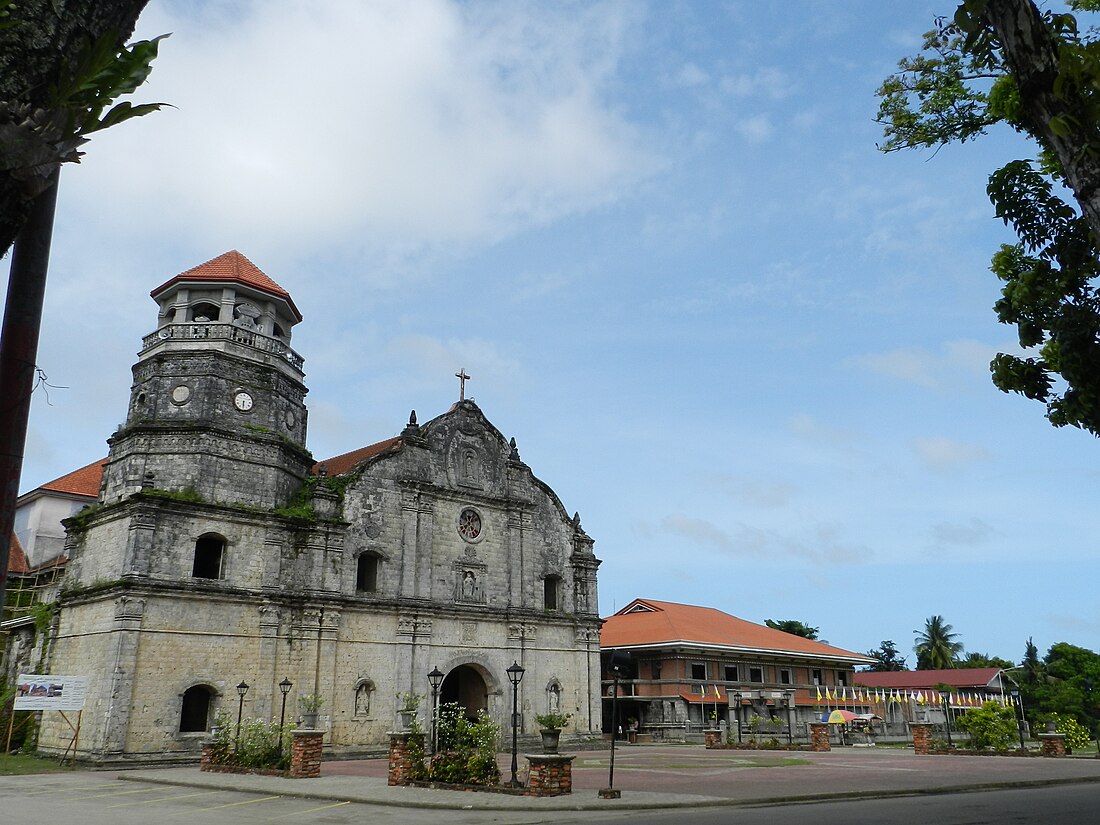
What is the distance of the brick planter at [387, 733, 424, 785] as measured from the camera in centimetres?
1745

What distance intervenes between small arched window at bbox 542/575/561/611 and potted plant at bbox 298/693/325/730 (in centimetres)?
1017

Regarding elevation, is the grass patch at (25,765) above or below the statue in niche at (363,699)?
below

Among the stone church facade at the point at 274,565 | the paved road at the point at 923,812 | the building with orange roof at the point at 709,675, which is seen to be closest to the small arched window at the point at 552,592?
the stone church facade at the point at 274,565

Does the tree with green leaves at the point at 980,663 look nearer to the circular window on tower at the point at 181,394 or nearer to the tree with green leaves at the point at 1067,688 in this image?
the tree with green leaves at the point at 1067,688

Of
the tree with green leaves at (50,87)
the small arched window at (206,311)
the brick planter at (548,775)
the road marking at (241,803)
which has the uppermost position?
the small arched window at (206,311)

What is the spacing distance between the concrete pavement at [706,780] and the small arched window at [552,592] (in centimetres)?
786

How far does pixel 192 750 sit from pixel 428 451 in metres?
12.2

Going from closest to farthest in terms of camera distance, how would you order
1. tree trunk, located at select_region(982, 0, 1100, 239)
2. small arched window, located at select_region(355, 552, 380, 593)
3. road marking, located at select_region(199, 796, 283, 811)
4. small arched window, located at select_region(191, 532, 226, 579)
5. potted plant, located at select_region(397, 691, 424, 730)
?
1. tree trunk, located at select_region(982, 0, 1100, 239)
2. road marking, located at select_region(199, 796, 283, 811)
3. small arched window, located at select_region(191, 532, 226, 579)
4. potted plant, located at select_region(397, 691, 424, 730)
5. small arched window, located at select_region(355, 552, 380, 593)

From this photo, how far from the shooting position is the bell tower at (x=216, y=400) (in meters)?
25.4

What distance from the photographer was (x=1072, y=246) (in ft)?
27.7

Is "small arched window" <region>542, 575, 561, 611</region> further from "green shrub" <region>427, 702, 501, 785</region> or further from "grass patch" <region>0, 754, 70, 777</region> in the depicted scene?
"grass patch" <region>0, 754, 70, 777</region>

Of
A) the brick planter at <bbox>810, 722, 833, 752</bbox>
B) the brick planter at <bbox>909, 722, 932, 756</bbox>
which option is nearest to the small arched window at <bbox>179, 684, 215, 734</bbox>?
the brick planter at <bbox>810, 722, 833, 752</bbox>

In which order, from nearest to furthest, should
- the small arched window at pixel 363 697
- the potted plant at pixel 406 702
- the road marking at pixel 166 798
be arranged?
the road marking at pixel 166 798, the potted plant at pixel 406 702, the small arched window at pixel 363 697

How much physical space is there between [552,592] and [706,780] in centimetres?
1579
